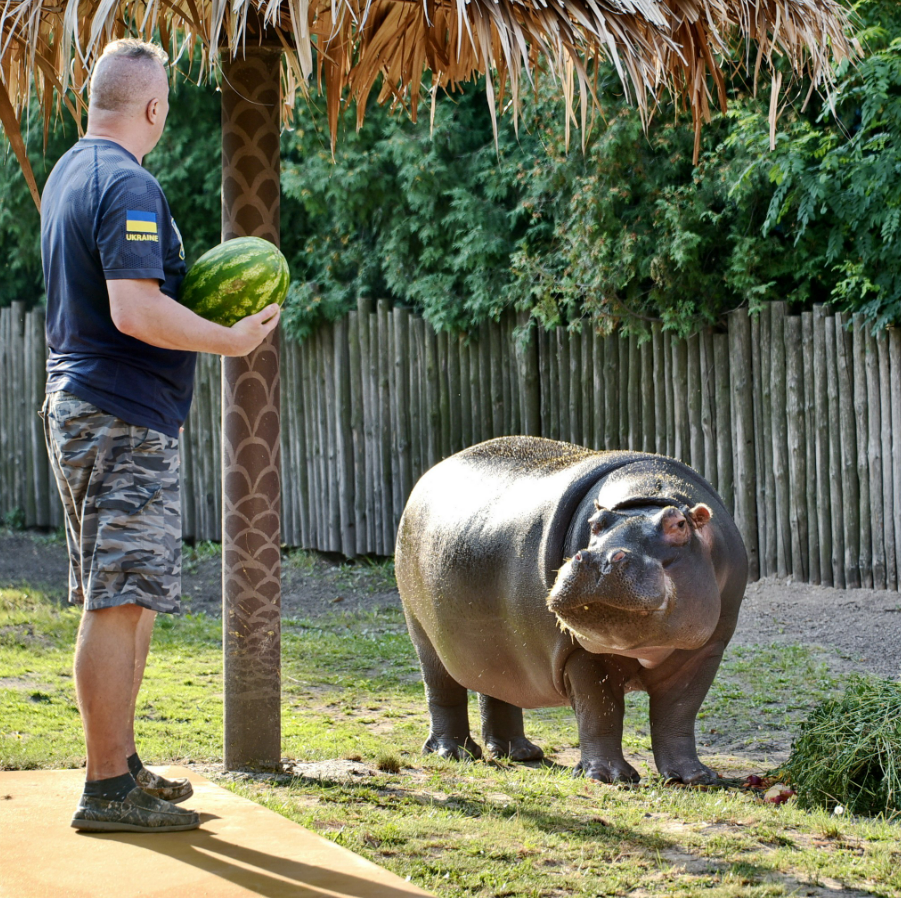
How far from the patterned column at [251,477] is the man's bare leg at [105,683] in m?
1.05

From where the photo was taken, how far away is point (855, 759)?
12.7ft

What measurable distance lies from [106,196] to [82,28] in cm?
152

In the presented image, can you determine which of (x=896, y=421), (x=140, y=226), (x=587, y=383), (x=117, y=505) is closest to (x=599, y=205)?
(x=587, y=383)

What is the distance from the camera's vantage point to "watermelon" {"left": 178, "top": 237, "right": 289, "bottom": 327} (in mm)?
3246

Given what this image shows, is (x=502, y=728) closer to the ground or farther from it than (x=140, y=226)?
closer to the ground

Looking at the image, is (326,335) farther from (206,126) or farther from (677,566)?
(677,566)

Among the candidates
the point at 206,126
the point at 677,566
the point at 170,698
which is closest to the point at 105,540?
the point at 677,566

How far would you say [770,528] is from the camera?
852 cm

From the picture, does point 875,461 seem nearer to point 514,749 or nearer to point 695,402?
point 695,402

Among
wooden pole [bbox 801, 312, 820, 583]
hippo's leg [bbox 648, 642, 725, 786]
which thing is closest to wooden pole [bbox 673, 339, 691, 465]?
wooden pole [bbox 801, 312, 820, 583]

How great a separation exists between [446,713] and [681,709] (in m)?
1.14

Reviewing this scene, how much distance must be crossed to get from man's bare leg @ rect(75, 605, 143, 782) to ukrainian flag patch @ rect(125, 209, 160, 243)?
94cm

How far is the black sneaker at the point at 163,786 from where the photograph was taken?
3.30 m

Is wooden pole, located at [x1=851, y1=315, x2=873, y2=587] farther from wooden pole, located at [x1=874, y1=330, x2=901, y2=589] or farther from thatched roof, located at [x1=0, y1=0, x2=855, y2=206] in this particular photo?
thatched roof, located at [x1=0, y1=0, x2=855, y2=206]
